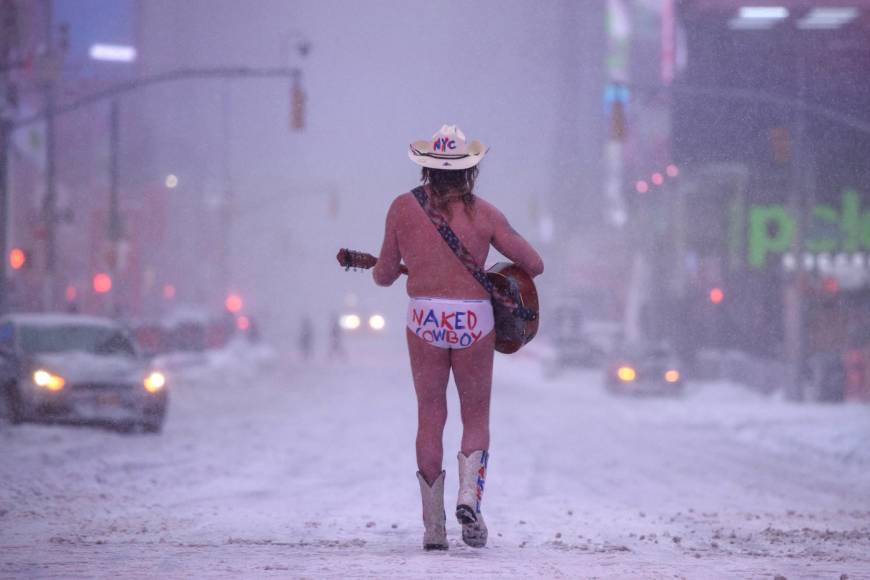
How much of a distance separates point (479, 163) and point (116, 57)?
8705 cm

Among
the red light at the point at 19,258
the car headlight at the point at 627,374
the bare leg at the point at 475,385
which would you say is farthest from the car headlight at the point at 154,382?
the car headlight at the point at 627,374

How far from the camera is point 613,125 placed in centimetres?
2606

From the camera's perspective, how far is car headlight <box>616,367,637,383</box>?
102ft

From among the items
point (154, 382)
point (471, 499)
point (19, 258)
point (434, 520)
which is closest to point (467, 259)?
point (471, 499)

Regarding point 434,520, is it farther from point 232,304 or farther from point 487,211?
point 232,304

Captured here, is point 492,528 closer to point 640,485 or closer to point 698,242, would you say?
point 640,485

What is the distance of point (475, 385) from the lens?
620 centimetres

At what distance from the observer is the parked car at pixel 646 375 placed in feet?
102

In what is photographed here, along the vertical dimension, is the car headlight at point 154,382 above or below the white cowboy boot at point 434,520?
below

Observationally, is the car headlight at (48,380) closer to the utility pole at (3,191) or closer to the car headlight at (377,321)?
the utility pole at (3,191)

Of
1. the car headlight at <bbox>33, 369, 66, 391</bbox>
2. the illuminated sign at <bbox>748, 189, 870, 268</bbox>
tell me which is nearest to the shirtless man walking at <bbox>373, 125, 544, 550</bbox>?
the car headlight at <bbox>33, 369, 66, 391</bbox>

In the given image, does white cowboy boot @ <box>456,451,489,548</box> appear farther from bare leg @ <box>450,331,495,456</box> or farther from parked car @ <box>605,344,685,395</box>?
parked car @ <box>605,344,685,395</box>

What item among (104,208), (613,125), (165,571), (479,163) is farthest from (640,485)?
(104,208)

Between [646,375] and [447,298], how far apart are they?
1003 inches
